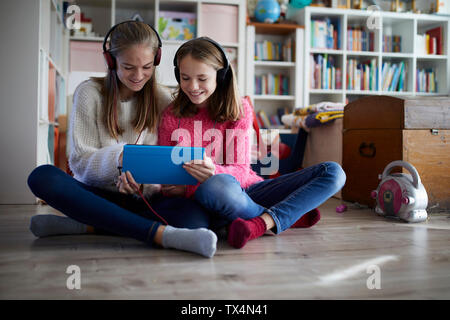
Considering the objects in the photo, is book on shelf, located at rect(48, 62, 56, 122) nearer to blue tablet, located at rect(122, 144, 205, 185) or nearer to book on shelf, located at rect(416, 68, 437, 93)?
blue tablet, located at rect(122, 144, 205, 185)

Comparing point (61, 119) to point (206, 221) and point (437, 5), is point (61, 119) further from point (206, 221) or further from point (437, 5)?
point (437, 5)

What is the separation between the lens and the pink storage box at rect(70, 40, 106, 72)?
318cm

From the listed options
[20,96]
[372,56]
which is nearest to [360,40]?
[372,56]

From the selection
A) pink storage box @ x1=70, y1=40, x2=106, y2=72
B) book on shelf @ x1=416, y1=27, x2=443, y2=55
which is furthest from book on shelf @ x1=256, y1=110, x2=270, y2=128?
book on shelf @ x1=416, y1=27, x2=443, y2=55

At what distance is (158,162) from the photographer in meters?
1.04

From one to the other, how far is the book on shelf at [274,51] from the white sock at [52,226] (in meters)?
2.72

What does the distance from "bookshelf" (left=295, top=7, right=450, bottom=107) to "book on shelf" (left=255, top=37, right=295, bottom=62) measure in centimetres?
14

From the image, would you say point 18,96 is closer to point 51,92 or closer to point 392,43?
point 51,92

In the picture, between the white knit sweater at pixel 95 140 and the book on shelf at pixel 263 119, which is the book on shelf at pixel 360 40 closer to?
the book on shelf at pixel 263 119

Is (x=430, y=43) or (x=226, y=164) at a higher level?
(x=430, y=43)

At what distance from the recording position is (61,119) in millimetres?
2770

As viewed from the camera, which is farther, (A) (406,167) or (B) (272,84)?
(B) (272,84)

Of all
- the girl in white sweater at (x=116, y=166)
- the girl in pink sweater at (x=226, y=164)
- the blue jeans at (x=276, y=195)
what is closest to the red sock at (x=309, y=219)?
the girl in pink sweater at (x=226, y=164)

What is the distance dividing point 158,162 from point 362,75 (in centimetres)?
309
